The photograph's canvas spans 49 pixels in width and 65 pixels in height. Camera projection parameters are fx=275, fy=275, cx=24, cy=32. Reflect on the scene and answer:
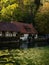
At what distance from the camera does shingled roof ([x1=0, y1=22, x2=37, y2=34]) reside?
210ft

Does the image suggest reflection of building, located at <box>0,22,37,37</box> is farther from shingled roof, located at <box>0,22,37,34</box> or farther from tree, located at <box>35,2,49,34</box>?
tree, located at <box>35,2,49,34</box>

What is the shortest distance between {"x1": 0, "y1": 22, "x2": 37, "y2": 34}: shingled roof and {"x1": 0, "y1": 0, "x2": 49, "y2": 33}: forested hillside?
2.11 m

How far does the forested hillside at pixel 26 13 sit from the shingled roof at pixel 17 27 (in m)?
2.11

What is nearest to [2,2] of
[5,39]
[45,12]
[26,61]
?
[45,12]

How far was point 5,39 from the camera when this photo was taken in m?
59.6

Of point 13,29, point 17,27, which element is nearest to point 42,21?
point 17,27

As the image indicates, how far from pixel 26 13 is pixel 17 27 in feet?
37.8

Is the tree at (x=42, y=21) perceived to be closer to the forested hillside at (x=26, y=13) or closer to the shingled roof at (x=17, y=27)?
the forested hillside at (x=26, y=13)

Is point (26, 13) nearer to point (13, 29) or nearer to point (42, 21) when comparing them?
point (42, 21)

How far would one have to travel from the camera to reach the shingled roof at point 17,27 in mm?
63891

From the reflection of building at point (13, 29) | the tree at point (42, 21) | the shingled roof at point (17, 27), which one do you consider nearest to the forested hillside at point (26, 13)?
the tree at point (42, 21)

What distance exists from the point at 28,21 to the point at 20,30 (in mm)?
12360

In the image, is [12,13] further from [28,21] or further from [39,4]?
[39,4]

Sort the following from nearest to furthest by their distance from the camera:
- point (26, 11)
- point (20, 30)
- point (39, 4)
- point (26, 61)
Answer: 1. point (26, 61)
2. point (20, 30)
3. point (26, 11)
4. point (39, 4)
